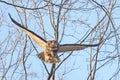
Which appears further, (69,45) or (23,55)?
(23,55)

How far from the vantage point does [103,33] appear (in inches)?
206

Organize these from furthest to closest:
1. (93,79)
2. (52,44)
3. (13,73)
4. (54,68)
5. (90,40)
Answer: (13,73) → (90,40) → (93,79) → (54,68) → (52,44)

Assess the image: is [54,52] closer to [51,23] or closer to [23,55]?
[51,23]

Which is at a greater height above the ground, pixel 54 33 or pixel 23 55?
pixel 54 33

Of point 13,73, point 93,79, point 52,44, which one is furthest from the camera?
point 13,73

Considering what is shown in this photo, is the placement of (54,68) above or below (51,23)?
below

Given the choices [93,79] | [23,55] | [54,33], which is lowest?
[93,79]

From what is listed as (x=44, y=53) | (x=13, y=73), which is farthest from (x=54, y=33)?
(x=44, y=53)

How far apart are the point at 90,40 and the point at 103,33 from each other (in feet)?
0.77

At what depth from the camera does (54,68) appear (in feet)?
15.0

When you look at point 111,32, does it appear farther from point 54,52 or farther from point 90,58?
point 54,52

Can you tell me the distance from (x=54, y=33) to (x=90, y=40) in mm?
724

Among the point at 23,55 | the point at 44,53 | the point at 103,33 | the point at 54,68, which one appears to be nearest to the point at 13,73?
the point at 23,55

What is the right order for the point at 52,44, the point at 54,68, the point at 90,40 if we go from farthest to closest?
1. the point at 90,40
2. the point at 54,68
3. the point at 52,44
